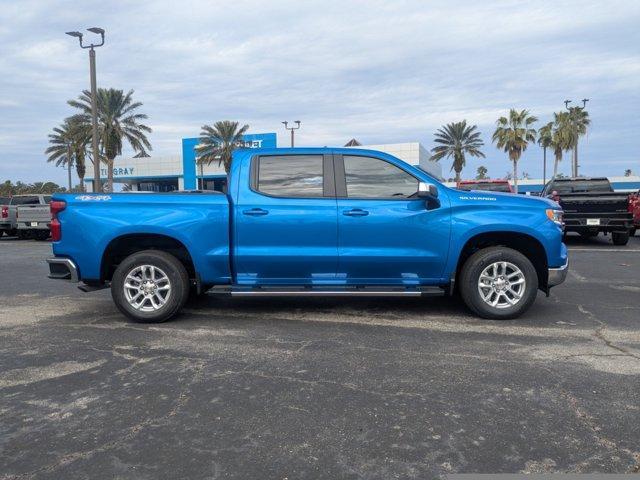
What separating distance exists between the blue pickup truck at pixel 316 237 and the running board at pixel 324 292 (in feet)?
0.05

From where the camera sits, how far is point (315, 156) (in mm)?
6086

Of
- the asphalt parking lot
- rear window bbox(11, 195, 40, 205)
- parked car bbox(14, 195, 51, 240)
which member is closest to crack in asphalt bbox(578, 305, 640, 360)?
the asphalt parking lot

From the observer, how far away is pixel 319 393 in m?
3.86

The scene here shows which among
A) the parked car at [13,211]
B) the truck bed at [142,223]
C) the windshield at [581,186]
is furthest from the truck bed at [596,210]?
the parked car at [13,211]

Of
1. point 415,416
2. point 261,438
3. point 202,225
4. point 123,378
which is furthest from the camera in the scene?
point 202,225

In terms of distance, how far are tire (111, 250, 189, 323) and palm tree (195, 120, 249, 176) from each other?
135 feet

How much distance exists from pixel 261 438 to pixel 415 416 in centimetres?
100

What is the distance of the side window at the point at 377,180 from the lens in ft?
19.5

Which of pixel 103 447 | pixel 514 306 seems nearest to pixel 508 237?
pixel 514 306

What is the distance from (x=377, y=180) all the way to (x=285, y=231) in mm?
1172

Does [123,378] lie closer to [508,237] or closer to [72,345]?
[72,345]

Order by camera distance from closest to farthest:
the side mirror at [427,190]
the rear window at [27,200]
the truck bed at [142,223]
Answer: the side mirror at [427,190], the truck bed at [142,223], the rear window at [27,200]

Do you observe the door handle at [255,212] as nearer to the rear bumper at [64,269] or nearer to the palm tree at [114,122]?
the rear bumper at [64,269]

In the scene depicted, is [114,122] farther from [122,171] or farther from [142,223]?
[142,223]
